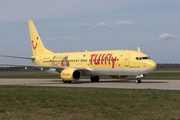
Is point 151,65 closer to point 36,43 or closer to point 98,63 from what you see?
point 98,63

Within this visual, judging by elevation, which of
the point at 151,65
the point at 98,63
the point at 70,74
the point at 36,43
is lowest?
the point at 70,74

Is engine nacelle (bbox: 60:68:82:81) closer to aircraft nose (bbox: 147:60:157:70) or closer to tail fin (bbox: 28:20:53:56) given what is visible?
aircraft nose (bbox: 147:60:157:70)

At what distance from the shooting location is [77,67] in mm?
39312

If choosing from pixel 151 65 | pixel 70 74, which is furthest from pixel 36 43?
pixel 151 65

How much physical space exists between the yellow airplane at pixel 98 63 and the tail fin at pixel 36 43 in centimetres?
153

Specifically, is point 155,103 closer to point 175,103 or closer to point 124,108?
point 175,103

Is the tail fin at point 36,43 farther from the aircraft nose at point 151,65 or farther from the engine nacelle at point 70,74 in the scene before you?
the aircraft nose at point 151,65

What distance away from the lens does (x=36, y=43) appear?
4838 centimetres

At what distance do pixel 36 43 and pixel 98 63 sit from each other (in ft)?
48.1

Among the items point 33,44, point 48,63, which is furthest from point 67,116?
point 33,44

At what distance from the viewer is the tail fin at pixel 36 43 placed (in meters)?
47.7

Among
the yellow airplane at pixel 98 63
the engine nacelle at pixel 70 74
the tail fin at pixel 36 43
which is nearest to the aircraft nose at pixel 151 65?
the yellow airplane at pixel 98 63

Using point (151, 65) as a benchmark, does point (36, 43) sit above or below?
above

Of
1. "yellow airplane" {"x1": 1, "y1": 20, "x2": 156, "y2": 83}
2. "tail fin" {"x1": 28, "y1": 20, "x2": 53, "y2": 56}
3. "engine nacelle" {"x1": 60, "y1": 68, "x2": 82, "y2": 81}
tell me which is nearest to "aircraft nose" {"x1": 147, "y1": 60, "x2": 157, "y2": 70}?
"yellow airplane" {"x1": 1, "y1": 20, "x2": 156, "y2": 83}
